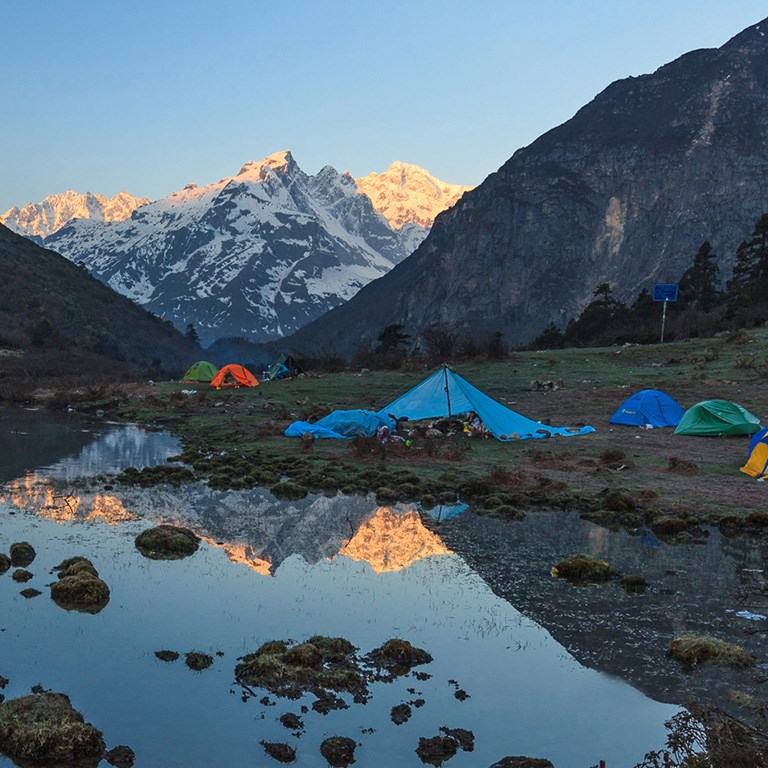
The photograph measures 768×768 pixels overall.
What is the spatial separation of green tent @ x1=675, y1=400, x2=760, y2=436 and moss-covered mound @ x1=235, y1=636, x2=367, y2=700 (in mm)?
21973

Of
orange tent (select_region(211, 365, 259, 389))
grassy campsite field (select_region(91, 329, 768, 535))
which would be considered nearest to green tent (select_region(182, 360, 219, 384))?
orange tent (select_region(211, 365, 259, 389))

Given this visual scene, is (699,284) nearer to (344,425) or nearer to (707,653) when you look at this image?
(344,425)

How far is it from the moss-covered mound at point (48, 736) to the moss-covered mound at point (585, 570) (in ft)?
29.0

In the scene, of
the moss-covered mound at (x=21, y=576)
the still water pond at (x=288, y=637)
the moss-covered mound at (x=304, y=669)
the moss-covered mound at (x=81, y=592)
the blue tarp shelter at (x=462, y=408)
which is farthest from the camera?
the blue tarp shelter at (x=462, y=408)

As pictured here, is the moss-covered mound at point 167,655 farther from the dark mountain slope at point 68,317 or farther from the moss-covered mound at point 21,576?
the dark mountain slope at point 68,317

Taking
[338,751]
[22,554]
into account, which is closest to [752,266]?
[22,554]

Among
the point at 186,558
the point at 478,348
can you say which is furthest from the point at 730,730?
the point at 478,348

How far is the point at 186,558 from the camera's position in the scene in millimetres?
16531

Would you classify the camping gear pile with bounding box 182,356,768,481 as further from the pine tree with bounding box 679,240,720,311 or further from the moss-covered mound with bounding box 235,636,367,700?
the pine tree with bounding box 679,240,720,311

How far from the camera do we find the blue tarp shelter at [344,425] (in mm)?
32159

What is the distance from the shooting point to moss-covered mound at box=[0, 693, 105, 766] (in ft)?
28.9

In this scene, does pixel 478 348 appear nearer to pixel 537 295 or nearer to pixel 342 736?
pixel 342 736

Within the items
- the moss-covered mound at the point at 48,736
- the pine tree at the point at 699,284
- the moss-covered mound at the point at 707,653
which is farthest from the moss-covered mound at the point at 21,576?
the pine tree at the point at 699,284

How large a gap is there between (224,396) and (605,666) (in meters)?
39.7
